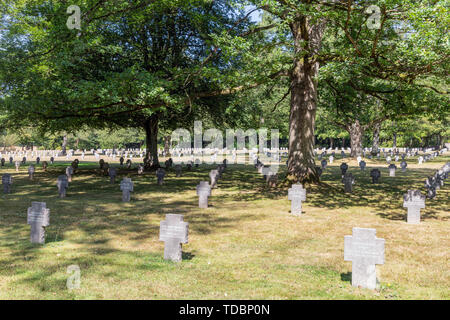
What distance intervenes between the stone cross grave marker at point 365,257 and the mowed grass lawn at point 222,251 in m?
0.16

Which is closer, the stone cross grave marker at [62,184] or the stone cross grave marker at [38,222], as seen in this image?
the stone cross grave marker at [38,222]

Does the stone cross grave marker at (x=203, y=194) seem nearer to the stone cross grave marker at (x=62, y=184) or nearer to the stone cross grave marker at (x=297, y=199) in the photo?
the stone cross grave marker at (x=297, y=199)

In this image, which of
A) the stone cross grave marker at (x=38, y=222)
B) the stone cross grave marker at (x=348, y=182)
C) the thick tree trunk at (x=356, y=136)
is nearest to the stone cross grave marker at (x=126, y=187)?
the stone cross grave marker at (x=38, y=222)

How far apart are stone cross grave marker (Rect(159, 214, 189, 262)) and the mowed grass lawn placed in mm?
164

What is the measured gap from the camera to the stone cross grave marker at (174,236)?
6316mm

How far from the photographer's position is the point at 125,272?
18.9ft

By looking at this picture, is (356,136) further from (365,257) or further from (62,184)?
(365,257)

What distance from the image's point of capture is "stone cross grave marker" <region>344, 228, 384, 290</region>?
5.16 meters

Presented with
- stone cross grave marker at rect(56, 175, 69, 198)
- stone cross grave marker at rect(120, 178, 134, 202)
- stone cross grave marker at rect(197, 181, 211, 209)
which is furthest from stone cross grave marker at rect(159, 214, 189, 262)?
stone cross grave marker at rect(56, 175, 69, 198)

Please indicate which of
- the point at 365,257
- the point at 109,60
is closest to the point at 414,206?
the point at 365,257

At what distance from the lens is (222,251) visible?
7.08 m

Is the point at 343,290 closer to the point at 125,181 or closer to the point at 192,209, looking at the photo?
the point at 192,209

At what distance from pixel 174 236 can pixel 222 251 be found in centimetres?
119

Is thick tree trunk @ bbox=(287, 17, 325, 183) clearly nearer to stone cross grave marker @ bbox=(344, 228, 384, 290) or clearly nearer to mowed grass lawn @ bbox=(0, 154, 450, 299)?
mowed grass lawn @ bbox=(0, 154, 450, 299)
